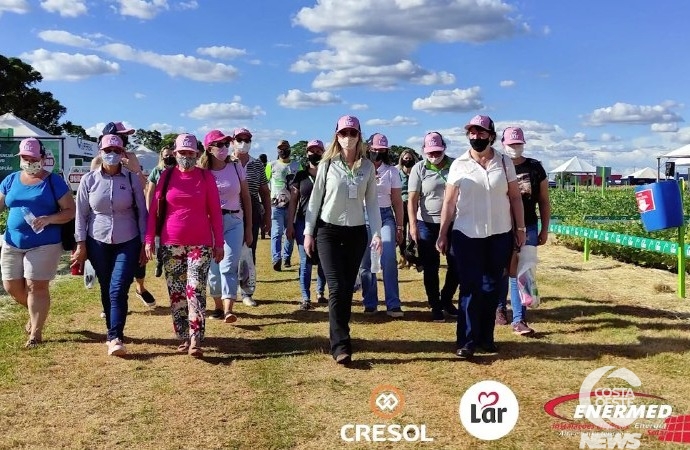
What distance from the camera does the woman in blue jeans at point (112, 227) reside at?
5367mm

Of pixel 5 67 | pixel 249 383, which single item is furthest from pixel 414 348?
pixel 5 67

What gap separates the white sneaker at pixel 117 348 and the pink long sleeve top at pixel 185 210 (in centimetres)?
87

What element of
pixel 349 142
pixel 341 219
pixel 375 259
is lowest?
pixel 375 259

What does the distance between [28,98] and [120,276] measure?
4777 cm

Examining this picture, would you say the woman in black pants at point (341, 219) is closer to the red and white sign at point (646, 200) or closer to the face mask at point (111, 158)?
the face mask at point (111, 158)

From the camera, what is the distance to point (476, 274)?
205 inches

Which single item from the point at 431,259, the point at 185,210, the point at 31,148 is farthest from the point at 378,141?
the point at 31,148

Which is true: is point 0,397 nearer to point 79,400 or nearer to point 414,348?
point 79,400

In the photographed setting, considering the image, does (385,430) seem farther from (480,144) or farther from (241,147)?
(241,147)

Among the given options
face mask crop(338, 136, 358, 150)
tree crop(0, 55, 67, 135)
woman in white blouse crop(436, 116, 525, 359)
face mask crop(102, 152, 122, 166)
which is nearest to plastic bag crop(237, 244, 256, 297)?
face mask crop(102, 152, 122, 166)

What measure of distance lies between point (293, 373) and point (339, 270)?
0.87m

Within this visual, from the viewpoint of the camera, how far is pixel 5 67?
45.5 meters

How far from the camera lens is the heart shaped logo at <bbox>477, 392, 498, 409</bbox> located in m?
4.11

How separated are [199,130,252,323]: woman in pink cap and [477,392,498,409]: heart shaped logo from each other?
113 inches
